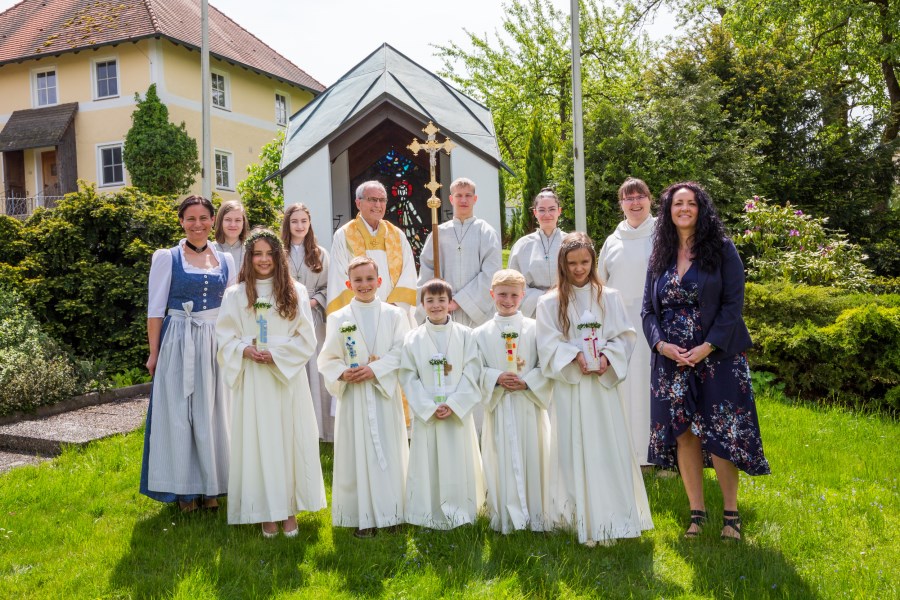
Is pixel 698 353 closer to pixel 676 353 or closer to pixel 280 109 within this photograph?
pixel 676 353

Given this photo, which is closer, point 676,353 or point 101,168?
point 676,353

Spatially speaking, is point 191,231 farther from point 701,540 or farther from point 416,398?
point 701,540

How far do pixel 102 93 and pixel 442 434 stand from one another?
23.1 meters

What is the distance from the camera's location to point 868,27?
1739 cm

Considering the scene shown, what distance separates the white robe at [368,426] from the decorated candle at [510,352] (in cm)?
68

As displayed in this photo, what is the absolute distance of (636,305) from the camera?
5793 millimetres

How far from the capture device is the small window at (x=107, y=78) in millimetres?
23453

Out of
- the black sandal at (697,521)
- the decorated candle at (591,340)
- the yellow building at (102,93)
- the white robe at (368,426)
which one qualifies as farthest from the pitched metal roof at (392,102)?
the yellow building at (102,93)

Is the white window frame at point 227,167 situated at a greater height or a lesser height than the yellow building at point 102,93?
lesser

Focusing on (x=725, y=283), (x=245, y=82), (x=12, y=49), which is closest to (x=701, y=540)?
(x=725, y=283)

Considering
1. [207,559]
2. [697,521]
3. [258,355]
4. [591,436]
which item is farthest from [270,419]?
[697,521]

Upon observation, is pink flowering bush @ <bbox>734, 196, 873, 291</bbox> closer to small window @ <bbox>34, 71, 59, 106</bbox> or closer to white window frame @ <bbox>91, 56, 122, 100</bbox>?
white window frame @ <bbox>91, 56, 122, 100</bbox>

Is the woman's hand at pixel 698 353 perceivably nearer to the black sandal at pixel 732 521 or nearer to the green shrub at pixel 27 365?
the black sandal at pixel 732 521

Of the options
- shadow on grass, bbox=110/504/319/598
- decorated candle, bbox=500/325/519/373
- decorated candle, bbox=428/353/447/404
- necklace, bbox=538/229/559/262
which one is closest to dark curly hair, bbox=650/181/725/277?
decorated candle, bbox=500/325/519/373
